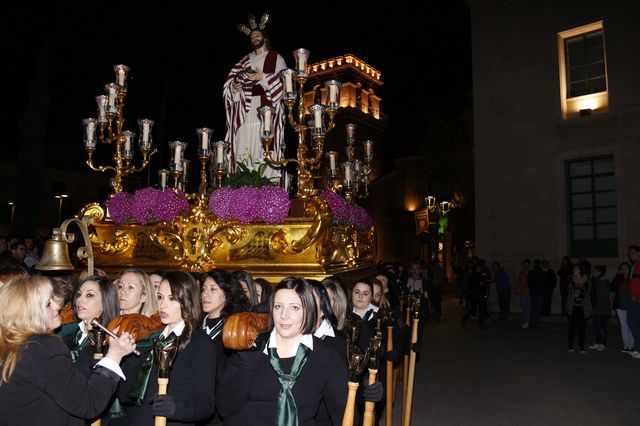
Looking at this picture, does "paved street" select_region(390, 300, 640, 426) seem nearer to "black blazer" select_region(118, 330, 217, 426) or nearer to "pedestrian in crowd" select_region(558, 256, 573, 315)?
"pedestrian in crowd" select_region(558, 256, 573, 315)

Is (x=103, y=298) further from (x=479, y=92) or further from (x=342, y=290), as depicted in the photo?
(x=479, y=92)

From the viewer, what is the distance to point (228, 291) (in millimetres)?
4043

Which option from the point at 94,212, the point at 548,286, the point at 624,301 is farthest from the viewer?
the point at 548,286

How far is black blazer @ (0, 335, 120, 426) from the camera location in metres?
2.44

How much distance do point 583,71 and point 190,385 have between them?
56.3 ft

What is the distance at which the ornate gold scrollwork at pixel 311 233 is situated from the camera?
6250 millimetres

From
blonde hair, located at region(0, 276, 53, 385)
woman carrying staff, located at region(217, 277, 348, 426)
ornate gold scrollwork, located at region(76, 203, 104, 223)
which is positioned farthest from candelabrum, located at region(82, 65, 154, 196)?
woman carrying staff, located at region(217, 277, 348, 426)

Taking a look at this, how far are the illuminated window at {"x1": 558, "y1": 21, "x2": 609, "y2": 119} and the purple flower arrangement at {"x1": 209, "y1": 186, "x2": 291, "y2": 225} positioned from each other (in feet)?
43.0

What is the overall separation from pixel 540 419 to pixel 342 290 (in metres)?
3.03

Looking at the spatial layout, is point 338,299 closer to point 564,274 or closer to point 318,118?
point 318,118

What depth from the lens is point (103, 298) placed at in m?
3.94

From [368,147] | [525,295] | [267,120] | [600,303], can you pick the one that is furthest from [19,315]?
[525,295]

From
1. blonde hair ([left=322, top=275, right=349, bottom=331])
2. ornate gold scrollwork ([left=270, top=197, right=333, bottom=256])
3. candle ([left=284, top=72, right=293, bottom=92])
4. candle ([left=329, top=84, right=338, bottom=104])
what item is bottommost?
blonde hair ([left=322, top=275, right=349, bottom=331])

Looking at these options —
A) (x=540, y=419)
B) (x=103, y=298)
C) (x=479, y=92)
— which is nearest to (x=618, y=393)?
(x=540, y=419)
